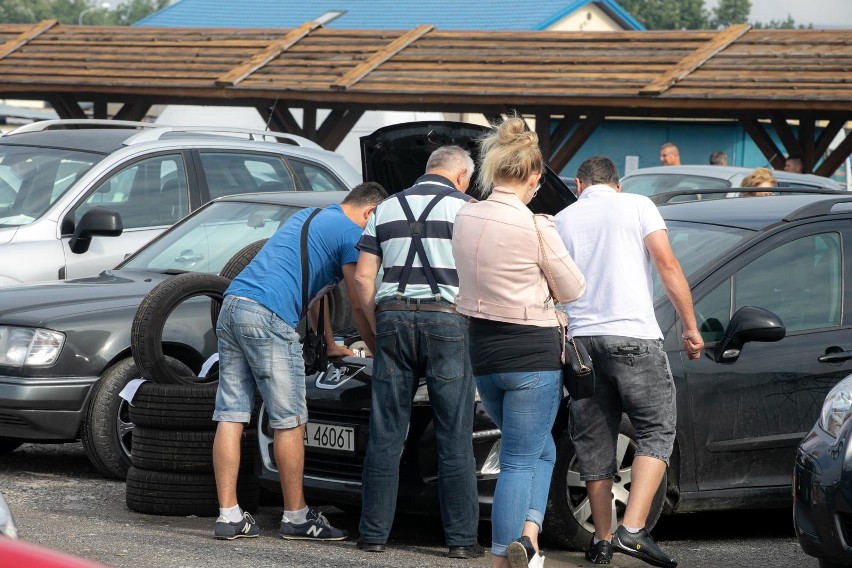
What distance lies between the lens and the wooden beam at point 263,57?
64.3ft

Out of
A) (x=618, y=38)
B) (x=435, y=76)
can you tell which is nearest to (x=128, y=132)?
(x=435, y=76)

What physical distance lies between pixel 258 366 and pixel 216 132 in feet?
18.3

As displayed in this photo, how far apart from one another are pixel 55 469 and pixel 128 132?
3055 millimetres

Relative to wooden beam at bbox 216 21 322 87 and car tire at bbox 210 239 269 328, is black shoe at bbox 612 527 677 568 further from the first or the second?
wooden beam at bbox 216 21 322 87

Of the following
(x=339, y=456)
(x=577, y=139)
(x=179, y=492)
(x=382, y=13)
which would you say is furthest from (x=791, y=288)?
(x=382, y=13)

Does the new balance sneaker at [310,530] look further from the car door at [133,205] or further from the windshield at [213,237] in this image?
the car door at [133,205]

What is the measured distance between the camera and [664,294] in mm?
6945

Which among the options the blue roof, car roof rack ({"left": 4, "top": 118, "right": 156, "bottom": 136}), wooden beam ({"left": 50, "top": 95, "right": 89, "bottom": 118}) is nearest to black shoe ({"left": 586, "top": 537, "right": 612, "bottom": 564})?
car roof rack ({"left": 4, "top": 118, "right": 156, "bottom": 136})

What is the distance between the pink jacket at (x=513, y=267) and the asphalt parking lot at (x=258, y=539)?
1.34 meters

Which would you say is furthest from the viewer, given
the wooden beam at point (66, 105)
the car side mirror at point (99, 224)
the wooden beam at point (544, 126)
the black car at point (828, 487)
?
the wooden beam at point (66, 105)

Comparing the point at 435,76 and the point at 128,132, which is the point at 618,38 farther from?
the point at 128,132

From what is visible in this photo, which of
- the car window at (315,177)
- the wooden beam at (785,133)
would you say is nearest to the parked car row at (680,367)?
the car window at (315,177)

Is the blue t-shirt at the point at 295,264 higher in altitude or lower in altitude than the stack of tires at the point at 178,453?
higher

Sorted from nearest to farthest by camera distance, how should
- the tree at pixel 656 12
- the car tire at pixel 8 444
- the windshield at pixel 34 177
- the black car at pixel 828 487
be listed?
1. the black car at pixel 828 487
2. the car tire at pixel 8 444
3. the windshield at pixel 34 177
4. the tree at pixel 656 12
